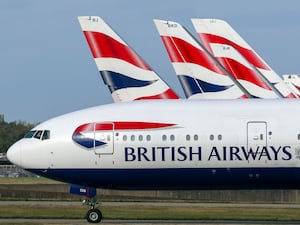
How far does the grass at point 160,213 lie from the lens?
43.3 metres

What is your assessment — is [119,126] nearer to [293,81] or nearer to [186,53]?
[186,53]

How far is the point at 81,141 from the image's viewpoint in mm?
38469

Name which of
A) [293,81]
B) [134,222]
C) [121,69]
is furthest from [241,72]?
[293,81]

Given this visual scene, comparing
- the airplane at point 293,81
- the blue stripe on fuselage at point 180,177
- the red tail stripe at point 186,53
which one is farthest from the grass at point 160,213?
the airplane at point 293,81

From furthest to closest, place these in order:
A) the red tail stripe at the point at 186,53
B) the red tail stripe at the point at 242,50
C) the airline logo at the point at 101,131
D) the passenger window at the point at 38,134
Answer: the red tail stripe at the point at 242,50, the red tail stripe at the point at 186,53, the passenger window at the point at 38,134, the airline logo at the point at 101,131

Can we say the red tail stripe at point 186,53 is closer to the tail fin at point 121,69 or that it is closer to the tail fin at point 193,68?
the tail fin at point 193,68

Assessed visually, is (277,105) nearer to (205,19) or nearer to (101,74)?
(101,74)

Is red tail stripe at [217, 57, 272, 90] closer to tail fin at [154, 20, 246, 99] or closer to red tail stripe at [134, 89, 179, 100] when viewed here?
tail fin at [154, 20, 246, 99]

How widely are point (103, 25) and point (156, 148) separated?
16.4m

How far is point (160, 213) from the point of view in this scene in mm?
45688

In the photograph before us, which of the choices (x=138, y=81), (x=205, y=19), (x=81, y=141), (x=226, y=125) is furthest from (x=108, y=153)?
(x=205, y=19)

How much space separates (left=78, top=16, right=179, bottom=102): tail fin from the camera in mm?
51438

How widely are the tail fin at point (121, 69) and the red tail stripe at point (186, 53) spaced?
187 centimetres

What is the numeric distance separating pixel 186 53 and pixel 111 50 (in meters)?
3.97
